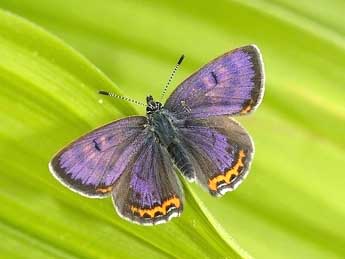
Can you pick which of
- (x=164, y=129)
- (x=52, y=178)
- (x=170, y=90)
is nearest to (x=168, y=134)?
(x=164, y=129)

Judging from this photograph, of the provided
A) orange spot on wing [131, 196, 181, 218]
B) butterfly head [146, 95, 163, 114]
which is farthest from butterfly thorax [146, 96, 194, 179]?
orange spot on wing [131, 196, 181, 218]

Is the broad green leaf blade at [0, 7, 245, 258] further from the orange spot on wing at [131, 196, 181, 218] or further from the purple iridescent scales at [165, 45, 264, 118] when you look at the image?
the purple iridescent scales at [165, 45, 264, 118]

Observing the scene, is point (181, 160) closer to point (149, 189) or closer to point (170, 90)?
point (149, 189)

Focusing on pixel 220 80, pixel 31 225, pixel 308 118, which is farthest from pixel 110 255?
pixel 308 118

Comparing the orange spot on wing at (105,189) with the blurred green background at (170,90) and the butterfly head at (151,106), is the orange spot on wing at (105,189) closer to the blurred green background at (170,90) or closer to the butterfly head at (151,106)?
the blurred green background at (170,90)

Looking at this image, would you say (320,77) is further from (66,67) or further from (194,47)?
(66,67)

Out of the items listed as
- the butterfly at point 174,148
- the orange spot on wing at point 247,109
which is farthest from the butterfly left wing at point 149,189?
the orange spot on wing at point 247,109
